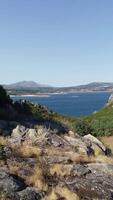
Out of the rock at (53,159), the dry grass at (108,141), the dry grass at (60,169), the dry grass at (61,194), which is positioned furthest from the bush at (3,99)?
the dry grass at (108,141)

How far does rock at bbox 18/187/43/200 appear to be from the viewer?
567 inches

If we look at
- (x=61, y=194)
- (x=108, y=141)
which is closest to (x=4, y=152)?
(x=61, y=194)

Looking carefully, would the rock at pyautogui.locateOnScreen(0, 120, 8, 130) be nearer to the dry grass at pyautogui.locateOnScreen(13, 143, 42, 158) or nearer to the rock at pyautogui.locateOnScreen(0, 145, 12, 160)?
the dry grass at pyautogui.locateOnScreen(13, 143, 42, 158)

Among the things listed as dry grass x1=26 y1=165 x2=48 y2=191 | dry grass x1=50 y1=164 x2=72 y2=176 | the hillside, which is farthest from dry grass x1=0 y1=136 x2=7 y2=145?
dry grass x1=26 y1=165 x2=48 y2=191

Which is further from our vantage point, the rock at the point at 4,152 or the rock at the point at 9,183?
the rock at the point at 4,152

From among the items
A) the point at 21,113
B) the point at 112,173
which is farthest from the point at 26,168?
the point at 21,113

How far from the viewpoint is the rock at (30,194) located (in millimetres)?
14410

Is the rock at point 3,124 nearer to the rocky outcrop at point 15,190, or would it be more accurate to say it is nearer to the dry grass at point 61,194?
the rocky outcrop at point 15,190

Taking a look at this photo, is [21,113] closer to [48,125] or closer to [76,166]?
[48,125]

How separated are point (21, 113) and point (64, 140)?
552 centimetres

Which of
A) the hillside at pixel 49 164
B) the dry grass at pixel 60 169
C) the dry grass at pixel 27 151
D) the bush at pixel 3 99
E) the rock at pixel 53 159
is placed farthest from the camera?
the bush at pixel 3 99

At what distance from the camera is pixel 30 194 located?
14.7 metres

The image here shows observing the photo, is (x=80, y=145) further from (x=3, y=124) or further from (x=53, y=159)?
(x=3, y=124)

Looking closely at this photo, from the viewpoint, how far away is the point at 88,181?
54.4ft
